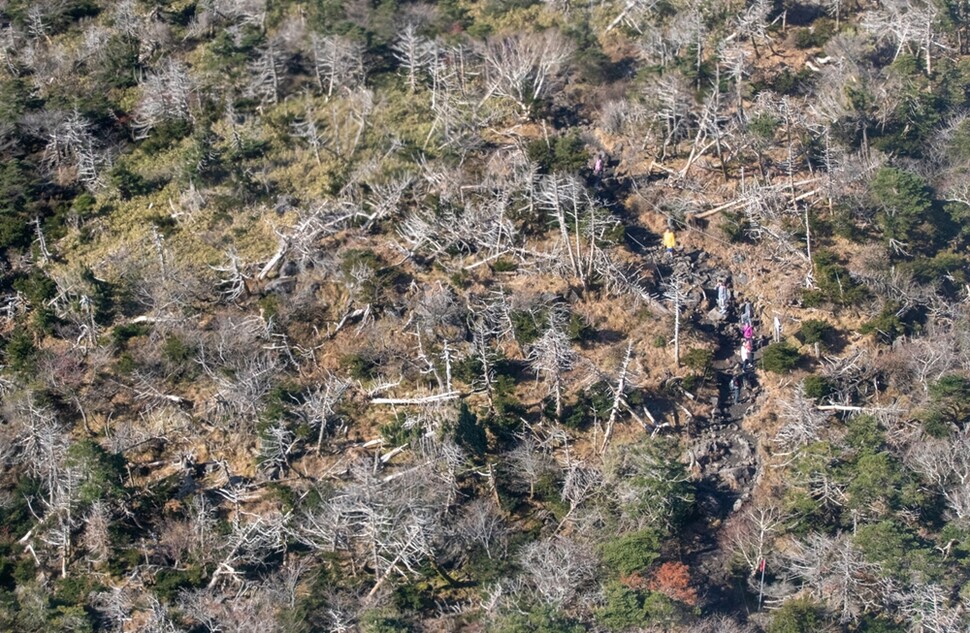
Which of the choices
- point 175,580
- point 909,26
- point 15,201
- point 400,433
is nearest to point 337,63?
point 15,201

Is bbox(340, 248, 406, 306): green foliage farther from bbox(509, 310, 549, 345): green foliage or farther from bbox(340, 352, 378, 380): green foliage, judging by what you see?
bbox(509, 310, 549, 345): green foliage

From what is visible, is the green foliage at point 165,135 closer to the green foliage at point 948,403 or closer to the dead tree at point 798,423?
the dead tree at point 798,423

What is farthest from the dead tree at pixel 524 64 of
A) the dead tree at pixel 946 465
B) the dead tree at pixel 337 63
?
the dead tree at pixel 946 465

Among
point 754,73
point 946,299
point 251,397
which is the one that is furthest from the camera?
point 754,73

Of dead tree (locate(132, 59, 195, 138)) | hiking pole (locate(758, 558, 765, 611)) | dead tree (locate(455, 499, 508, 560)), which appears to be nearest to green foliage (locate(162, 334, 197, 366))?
dead tree (locate(455, 499, 508, 560))

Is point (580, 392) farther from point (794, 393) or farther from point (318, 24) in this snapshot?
point (318, 24)

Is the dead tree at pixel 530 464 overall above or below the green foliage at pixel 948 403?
below

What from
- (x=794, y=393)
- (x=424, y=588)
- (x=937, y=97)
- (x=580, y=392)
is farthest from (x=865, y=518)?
(x=937, y=97)
